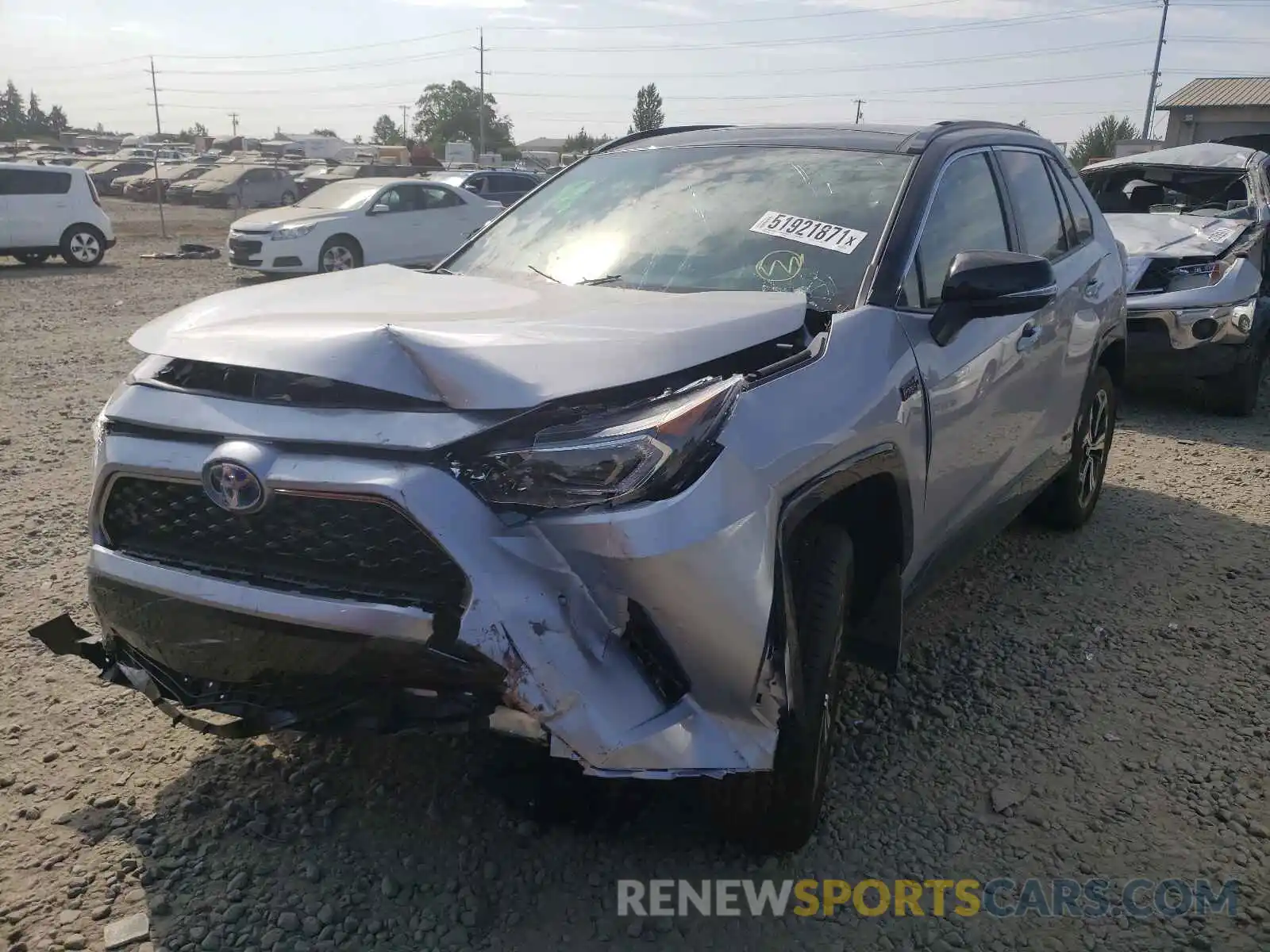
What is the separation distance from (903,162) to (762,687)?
1950mm

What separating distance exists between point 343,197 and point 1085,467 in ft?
45.4

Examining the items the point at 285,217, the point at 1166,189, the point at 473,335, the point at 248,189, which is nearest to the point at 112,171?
the point at 248,189

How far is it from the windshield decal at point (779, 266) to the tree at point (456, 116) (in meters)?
94.5

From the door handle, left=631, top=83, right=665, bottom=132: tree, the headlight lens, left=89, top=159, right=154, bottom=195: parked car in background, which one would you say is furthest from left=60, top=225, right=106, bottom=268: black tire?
left=631, top=83, right=665, bottom=132: tree

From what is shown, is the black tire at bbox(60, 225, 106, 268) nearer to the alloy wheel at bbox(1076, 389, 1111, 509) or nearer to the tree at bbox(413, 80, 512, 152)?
the alloy wheel at bbox(1076, 389, 1111, 509)

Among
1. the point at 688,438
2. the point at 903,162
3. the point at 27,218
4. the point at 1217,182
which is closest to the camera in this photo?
the point at 688,438

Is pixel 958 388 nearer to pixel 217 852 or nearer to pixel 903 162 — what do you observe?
pixel 903 162

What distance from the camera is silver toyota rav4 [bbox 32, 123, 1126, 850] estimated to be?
80.0 inches

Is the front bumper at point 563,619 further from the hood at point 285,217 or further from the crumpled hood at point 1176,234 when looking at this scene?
the hood at point 285,217

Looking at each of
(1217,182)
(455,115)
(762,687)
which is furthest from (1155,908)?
(455,115)

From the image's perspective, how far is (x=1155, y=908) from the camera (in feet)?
8.29

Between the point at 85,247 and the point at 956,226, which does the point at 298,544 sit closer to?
the point at 956,226

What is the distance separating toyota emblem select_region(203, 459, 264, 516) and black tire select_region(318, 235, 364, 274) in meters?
13.7

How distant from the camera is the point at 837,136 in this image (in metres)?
3.62
